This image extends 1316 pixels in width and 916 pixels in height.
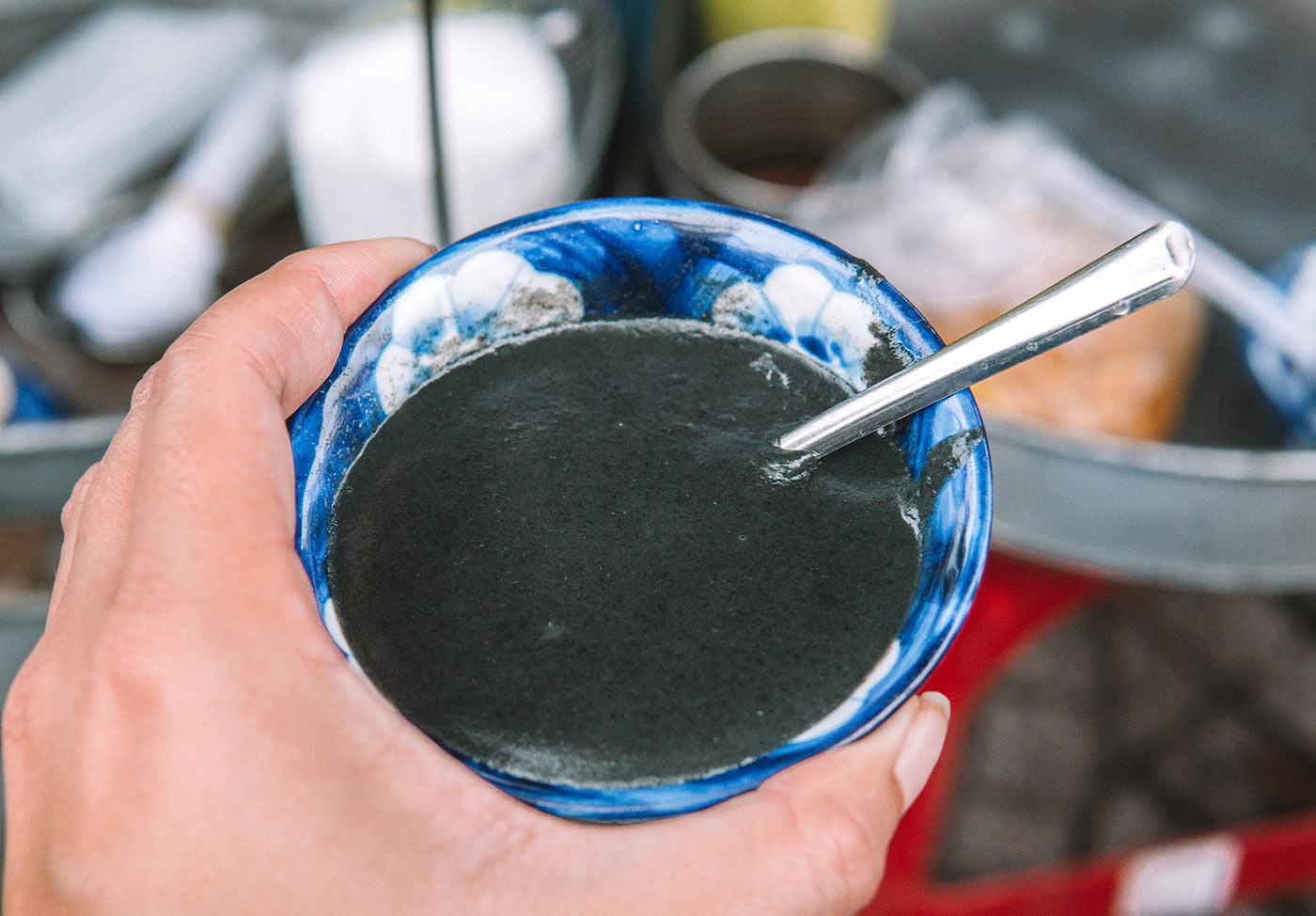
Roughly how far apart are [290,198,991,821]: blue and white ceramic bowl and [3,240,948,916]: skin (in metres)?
0.07

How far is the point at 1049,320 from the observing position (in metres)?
0.47

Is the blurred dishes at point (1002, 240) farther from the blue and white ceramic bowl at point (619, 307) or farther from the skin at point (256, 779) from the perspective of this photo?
the skin at point (256, 779)

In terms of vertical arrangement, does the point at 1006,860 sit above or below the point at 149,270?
below

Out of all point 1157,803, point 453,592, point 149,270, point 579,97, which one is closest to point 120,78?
point 149,270

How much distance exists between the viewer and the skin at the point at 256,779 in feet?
1.24

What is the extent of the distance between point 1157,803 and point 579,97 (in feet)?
3.65

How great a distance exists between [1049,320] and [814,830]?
0.82ft

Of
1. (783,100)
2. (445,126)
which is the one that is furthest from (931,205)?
(445,126)

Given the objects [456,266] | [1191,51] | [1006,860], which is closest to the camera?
[456,266]

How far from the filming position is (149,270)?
94 cm

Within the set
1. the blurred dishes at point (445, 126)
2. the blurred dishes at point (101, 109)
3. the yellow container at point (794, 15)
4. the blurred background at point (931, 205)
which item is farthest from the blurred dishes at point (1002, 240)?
the blurred dishes at point (101, 109)

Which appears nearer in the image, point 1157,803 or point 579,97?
point 579,97

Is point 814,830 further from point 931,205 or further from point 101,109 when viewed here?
point 101,109

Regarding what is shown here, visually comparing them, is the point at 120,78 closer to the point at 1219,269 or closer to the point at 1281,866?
the point at 1219,269
